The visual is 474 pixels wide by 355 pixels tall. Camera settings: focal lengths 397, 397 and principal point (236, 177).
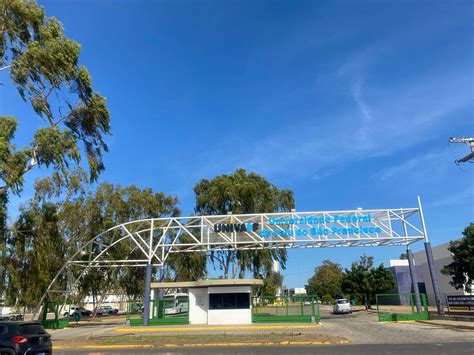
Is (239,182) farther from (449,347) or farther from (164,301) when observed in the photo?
(449,347)

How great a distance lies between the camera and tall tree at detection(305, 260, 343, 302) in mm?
81250

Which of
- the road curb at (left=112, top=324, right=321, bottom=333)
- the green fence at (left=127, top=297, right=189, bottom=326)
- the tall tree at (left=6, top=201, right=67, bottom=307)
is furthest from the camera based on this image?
the green fence at (left=127, top=297, right=189, bottom=326)

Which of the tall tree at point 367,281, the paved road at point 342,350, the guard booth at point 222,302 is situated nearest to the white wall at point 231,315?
the guard booth at point 222,302

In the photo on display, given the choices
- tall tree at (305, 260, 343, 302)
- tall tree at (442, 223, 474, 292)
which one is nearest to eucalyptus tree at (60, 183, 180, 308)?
tall tree at (442, 223, 474, 292)

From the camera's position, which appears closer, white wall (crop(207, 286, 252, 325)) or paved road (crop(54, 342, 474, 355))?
paved road (crop(54, 342, 474, 355))

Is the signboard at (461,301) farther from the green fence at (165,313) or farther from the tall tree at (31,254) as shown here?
the tall tree at (31,254)

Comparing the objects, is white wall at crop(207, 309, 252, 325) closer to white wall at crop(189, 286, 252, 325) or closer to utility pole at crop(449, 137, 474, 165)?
white wall at crop(189, 286, 252, 325)

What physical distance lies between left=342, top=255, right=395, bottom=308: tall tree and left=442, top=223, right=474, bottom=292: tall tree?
10638mm

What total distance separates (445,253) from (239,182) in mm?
36287

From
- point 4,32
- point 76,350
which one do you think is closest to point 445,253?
point 76,350

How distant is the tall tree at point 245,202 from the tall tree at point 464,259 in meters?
16.9

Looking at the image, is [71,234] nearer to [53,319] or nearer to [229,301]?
[53,319]

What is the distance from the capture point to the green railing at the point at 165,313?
2959 cm

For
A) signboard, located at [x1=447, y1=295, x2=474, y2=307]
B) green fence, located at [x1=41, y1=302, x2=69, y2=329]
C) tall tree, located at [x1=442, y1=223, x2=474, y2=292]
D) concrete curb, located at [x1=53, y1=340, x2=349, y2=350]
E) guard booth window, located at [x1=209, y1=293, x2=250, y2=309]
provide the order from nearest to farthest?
concrete curb, located at [x1=53, y1=340, x2=349, y2=350], guard booth window, located at [x1=209, y1=293, x2=250, y2=309], signboard, located at [x1=447, y1=295, x2=474, y2=307], green fence, located at [x1=41, y1=302, x2=69, y2=329], tall tree, located at [x1=442, y1=223, x2=474, y2=292]
